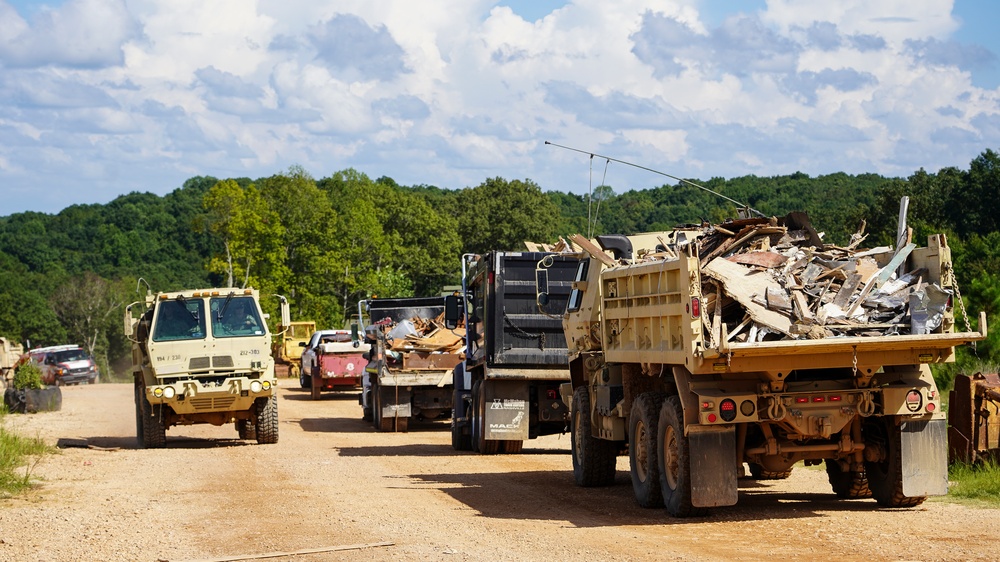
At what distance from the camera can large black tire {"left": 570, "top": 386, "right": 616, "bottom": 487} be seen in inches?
543

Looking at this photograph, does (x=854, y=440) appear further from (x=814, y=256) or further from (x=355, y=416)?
(x=355, y=416)

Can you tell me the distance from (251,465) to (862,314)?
32.4ft

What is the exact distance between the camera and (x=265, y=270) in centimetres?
7612

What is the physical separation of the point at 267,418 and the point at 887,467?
1205 centimetres

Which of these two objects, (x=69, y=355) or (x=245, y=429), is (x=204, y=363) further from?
(x=69, y=355)

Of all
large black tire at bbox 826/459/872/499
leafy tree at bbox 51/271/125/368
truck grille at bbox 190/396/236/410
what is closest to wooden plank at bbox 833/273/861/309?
large black tire at bbox 826/459/872/499

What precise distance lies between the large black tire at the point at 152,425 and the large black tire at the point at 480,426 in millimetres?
5423

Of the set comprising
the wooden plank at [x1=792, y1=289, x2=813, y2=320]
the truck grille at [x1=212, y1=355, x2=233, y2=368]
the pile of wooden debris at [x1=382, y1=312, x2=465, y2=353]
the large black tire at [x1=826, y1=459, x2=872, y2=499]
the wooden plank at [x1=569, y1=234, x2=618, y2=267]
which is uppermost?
the wooden plank at [x1=569, y1=234, x2=618, y2=267]

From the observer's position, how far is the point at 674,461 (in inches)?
432

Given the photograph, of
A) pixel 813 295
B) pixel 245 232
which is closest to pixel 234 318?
pixel 813 295

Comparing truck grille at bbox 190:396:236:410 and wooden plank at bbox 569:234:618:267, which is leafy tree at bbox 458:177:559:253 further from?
wooden plank at bbox 569:234:618:267

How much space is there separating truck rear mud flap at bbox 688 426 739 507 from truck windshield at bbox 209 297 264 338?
11.5 meters

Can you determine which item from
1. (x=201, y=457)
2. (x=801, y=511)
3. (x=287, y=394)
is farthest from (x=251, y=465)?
(x=287, y=394)

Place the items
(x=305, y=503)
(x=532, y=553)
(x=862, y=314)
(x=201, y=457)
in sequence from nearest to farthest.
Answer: (x=532, y=553) → (x=862, y=314) → (x=305, y=503) → (x=201, y=457)
